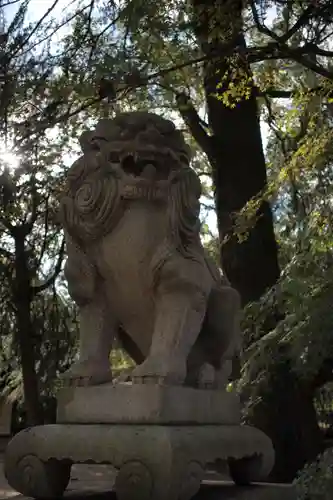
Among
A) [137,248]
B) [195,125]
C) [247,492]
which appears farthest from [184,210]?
[195,125]

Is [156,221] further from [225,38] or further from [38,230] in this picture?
[38,230]

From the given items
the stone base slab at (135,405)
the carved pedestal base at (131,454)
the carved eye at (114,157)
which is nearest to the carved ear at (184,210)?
the carved eye at (114,157)

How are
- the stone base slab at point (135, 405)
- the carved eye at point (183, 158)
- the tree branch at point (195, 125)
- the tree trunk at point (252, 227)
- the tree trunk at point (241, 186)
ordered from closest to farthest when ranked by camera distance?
the stone base slab at point (135, 405), the carved eye at point (183, 158), the tree trunk at point (252, 227), the tree trunk at point (241, 186), the tree branch at point (195, 125)

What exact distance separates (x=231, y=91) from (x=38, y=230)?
18.2 ft

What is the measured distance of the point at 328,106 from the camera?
494 centimetres

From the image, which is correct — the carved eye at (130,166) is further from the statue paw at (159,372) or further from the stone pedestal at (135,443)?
the stone pedestal at (135,443)

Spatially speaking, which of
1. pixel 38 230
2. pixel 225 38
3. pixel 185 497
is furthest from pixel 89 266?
pixel 38 230

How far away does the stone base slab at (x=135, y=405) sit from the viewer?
286 centimetres

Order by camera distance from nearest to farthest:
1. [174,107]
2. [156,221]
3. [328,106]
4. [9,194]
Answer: [156,221] → [328,106] → [9,194] → [174,107]

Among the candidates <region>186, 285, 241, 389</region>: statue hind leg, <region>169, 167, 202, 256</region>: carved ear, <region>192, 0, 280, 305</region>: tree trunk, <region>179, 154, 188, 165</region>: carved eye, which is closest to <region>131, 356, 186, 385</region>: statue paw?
<region>186, 285, 241, 389</region>: statue hind leg

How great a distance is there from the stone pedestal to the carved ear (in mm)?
674

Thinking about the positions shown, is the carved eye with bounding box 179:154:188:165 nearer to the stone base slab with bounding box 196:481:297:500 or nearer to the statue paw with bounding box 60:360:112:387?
the statue paw with bounding box 60:360:112:387

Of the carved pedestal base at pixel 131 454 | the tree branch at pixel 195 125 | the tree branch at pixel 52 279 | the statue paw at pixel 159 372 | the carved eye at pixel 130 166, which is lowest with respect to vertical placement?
the carved pedestal base at pixel 131 454

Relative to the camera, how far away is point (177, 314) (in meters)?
3.09
